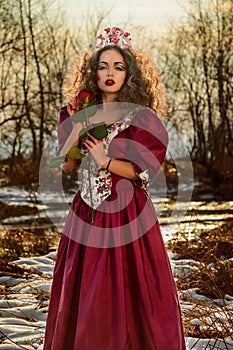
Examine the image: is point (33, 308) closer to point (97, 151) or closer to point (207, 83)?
point (97, 151)

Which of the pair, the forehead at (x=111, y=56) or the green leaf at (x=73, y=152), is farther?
the forehead at (x=111, y=56)

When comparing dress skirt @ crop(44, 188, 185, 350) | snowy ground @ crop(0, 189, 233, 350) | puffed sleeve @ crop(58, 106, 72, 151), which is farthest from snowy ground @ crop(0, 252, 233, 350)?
puffed sleeve @ crop(58, 106, 72, 151)

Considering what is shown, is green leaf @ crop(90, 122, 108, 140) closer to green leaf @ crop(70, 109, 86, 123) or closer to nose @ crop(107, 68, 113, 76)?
green leaf @ crop(70, 109, 86, 123)

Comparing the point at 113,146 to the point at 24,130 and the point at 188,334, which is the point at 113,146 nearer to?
the point at 188,334

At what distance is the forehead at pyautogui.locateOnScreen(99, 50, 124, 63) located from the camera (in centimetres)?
326

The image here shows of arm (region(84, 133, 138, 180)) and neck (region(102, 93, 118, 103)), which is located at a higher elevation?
neck (region(102, 93, 118, 103))

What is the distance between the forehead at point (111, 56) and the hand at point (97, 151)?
1.41 feet

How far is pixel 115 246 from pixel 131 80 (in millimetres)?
823

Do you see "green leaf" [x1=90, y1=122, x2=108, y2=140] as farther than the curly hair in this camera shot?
No

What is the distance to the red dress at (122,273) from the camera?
2.98 metres

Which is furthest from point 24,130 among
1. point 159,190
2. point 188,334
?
point 188,334

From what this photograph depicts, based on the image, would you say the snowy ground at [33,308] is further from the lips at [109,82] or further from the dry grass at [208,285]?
the lips at [109,82]

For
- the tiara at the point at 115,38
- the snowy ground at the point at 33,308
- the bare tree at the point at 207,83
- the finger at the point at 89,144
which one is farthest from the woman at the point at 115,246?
the bare tree at the point at 207,83

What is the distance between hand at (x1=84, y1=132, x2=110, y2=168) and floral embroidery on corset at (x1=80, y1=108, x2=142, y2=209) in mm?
51
